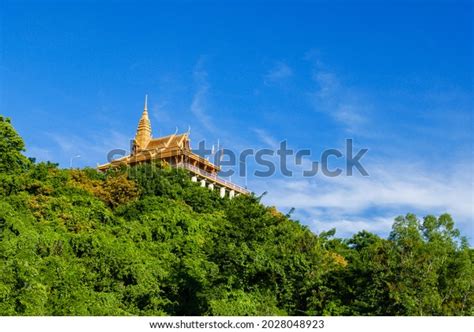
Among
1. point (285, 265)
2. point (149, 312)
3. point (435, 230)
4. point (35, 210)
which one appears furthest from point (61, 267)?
point (435, 230)

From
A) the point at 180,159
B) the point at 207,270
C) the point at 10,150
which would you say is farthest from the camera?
the point at 180,159

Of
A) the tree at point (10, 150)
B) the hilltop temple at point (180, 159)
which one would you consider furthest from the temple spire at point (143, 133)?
the tree at point (10, 150)

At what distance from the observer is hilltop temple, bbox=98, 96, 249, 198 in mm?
43438

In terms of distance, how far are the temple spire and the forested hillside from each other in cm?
1906

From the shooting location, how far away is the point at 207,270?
68.2 ft

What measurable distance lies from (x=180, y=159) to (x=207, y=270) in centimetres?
2330

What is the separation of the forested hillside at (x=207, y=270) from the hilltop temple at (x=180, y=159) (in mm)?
14963

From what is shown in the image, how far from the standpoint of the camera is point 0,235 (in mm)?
21922

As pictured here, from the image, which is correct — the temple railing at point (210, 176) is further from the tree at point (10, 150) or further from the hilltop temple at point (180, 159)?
the tree at point (10, 150)

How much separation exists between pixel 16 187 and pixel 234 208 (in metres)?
11.6

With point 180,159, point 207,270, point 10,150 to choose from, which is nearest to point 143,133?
point 180,159

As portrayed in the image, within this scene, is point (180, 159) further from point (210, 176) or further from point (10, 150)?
point (10, 150)

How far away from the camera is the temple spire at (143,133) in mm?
47469

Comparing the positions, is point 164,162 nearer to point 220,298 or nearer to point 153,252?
point 153,252
